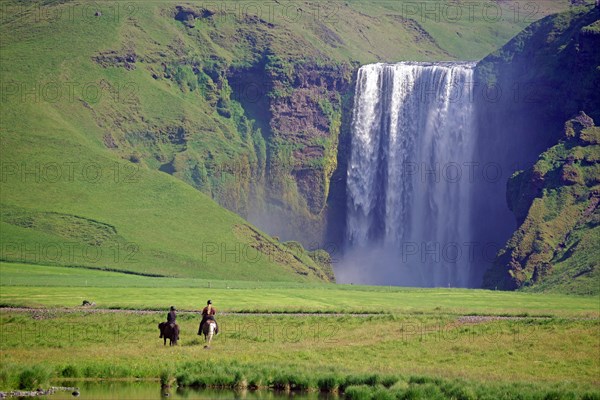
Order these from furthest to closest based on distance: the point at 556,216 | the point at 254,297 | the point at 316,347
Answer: the point at 556,216 → the point at 254,297 → the point at 316,347

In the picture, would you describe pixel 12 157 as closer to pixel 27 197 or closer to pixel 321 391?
pixel 27 197

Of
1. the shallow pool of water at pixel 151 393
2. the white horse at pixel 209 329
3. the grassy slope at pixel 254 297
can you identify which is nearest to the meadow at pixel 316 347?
the grassy slope at pixel 254 297

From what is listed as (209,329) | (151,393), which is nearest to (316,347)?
(209,329)

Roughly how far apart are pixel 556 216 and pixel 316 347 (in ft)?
350

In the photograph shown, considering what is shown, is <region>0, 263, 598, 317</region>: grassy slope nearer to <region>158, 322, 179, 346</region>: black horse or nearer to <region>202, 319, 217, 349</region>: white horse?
<region>202, 319, 217, 349</region>: white horse

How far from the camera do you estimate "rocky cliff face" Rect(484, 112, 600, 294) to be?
16525 centimetres

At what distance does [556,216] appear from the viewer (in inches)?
6919

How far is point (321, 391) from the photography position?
64062 millimetres

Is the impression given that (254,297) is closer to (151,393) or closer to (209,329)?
(209,329)

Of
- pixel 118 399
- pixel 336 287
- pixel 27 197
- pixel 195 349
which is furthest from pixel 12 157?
pixel 118 399

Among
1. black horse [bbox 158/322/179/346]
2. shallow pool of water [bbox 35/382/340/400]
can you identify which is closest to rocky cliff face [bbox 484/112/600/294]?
black horse [bbox 158/322/179/346]

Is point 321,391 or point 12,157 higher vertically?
point 12,157

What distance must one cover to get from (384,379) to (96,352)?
1632 cm

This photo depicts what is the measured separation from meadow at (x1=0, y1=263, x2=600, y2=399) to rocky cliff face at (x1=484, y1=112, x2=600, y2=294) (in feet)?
179
